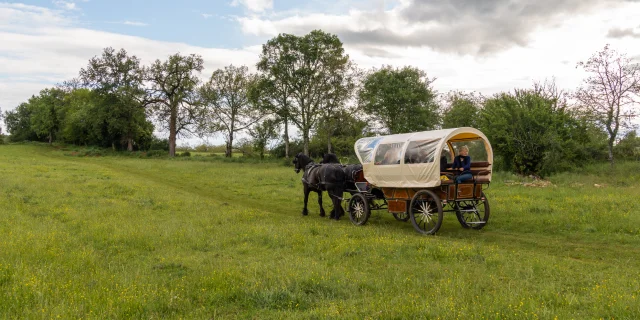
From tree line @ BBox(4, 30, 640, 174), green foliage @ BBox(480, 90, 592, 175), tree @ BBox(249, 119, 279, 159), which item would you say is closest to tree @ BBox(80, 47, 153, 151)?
tree line @ BBox(4, 30, 640, 174)

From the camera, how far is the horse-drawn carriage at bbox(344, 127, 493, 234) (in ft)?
33.0

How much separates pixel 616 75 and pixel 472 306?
1016 inches

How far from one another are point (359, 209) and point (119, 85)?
4663 cm

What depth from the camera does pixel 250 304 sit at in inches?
209

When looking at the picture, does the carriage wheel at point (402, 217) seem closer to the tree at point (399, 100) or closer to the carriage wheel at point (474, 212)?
the carriage wheel at point (474, 212)

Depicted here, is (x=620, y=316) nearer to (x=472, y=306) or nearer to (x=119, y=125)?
(x=472, y=306)

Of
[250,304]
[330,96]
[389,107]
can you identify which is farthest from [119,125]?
[250,304]

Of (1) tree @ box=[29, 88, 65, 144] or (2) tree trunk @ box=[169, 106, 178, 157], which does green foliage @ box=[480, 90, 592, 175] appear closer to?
(2) tree trunk @ box=[169, 106, 178, 157]

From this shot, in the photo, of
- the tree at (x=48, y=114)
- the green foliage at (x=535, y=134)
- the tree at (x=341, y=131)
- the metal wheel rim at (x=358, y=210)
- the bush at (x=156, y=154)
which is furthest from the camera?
the tree at (x=48, y=114)

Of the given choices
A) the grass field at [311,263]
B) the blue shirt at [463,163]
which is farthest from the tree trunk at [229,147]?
the blue shirt at [463,163]

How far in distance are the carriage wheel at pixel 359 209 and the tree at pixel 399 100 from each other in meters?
24.1

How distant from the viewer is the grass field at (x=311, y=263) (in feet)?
16.5

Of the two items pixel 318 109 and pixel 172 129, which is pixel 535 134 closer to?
pixel 318 109

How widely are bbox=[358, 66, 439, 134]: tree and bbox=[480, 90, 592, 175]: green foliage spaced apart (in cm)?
1042
